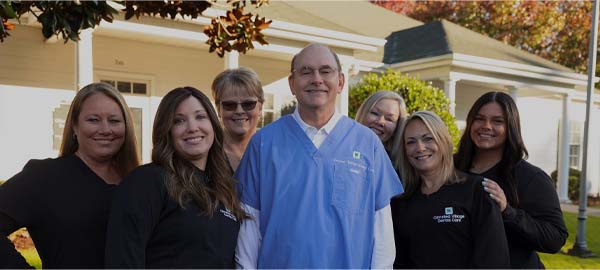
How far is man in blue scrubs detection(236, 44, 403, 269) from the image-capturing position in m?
2.39

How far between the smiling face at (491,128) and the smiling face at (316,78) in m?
1.16

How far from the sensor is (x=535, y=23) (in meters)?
24.0

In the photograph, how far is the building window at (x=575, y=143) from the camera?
18.8 meters

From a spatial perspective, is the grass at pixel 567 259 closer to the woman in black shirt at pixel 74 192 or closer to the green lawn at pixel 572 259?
the green lawn at pixel 572 259

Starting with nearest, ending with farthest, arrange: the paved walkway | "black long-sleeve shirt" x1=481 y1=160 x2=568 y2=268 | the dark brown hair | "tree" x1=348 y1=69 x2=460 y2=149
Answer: "black long-sleeve shirt" x1=481 y1=160 x2=568 y2=268 < the dark brown hair < "tree" x1=348 y1=69 x2=460 y2=149 < the paved walkway

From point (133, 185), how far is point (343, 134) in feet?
3.38

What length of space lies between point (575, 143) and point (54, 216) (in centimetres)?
2043

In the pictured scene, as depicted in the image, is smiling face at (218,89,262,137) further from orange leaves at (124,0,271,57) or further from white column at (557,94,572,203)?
white column at (557,94,572,203)

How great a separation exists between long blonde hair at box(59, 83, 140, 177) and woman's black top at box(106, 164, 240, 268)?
0.40m

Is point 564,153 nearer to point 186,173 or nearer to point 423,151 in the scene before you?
point 423,151

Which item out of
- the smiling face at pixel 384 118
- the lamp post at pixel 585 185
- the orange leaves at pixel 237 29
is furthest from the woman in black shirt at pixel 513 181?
the lamp post at pixel 585 185

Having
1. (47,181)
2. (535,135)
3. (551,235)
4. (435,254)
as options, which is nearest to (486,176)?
(551,235)

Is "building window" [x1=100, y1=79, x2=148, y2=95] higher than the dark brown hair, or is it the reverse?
"building window" [x1=100, y1=79, x2=148, y2=95]

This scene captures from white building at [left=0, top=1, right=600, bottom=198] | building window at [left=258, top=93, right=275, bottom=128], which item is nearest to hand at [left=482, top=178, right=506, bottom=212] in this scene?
white building at [left=0, top=1, right=600, bottom=198]
